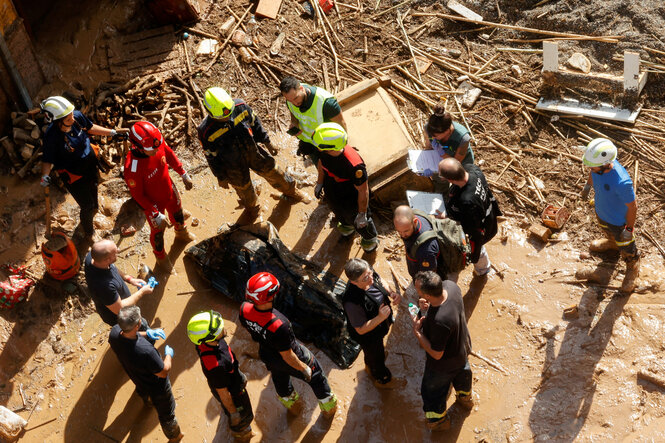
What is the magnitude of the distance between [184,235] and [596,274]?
5790 millimetres

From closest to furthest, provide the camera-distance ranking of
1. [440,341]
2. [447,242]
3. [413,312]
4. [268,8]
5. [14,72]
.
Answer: [440,341] → [413,312] → [447,242] → [14,72] → [268,8]

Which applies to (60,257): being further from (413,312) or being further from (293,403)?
(413,312)

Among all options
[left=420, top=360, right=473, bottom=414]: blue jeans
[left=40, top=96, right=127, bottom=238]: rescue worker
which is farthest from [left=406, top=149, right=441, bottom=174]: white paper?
[left=40, top=96, right=127, bottom=238]: rescue worker

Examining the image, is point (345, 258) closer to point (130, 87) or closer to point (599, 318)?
point (599, 318)

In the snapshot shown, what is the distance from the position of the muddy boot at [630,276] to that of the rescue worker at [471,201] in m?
1.81

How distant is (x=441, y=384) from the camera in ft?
19.6

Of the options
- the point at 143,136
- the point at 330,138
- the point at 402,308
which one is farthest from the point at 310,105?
the point at 402,308

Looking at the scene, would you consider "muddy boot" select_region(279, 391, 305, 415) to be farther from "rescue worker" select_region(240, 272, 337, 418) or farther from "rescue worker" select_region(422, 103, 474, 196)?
"rescue worker" select_region(422, 103, 474, 196)

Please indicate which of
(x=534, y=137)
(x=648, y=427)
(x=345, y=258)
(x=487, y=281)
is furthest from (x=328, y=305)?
(x=534, y=137)

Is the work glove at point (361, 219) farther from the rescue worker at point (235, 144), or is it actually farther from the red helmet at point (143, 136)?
the red helmet at point (143, 136)

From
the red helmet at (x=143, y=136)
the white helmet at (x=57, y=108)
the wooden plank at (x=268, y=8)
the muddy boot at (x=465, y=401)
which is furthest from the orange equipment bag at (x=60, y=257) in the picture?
the wooden plank at (x=268, y=8)

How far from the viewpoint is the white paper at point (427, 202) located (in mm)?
7279

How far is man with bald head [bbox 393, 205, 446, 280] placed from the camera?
5.95 m

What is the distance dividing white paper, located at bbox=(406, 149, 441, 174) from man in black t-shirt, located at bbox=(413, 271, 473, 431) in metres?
2.34
